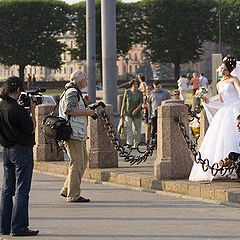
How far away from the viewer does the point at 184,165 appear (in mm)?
15578

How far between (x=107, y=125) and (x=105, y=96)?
809 centimetres

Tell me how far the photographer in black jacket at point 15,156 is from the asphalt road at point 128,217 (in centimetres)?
24

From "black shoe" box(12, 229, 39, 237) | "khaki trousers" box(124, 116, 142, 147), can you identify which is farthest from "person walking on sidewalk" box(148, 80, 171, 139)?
"black shoe" box(12, 229, 39, 237)

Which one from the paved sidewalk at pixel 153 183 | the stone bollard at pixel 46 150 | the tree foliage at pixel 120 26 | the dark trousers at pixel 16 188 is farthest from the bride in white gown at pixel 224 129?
the tree foliage at pixel 120 26

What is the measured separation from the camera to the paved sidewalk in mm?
13526

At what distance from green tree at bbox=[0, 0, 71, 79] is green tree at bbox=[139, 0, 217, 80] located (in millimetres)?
9235

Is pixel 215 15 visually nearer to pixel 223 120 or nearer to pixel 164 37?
pixel 164 37

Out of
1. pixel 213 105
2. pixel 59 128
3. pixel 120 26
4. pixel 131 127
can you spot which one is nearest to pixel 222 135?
pixel 213 105

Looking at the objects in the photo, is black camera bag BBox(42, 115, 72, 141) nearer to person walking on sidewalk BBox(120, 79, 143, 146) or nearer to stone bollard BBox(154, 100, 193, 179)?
stone bollard BBox(154, 100, 193, 179)

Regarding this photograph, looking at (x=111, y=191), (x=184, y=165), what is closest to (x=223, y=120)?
(x=184, y=165)

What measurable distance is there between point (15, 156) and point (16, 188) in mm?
324

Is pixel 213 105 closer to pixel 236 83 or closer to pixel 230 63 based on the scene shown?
pixel 236 83

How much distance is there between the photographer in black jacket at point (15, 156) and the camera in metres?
10.6

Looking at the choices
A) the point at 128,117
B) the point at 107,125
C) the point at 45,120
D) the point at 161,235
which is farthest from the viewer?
the point at 128,117
